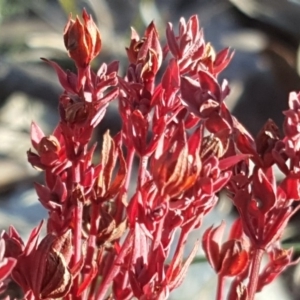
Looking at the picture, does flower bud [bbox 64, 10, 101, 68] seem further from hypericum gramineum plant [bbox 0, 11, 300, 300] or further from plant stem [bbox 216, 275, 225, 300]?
plant stem [bbox 216, 275, 225, 300]

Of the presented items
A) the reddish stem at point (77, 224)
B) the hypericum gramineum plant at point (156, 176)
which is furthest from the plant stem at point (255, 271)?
the reddish stem at point (77, 224)

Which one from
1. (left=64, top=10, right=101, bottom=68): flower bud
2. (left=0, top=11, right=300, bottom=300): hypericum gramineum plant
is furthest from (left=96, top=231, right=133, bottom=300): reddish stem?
(left=64, top=10, right=101, bottom=68): flower bud

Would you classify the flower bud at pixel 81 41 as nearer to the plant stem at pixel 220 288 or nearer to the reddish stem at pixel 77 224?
the reddish stem at pixel 77 224

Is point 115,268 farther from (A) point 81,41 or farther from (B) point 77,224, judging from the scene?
(A) point 81,41

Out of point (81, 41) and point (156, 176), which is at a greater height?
point (81, 41)

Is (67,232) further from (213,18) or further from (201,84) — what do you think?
(213,18)

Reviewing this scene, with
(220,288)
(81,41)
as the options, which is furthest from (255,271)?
(81,41)

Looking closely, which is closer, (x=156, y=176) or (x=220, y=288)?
(x=156, y=176)

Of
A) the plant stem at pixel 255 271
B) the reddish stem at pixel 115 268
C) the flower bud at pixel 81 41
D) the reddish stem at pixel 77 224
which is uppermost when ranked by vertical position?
the flower bud at pixel 81 41

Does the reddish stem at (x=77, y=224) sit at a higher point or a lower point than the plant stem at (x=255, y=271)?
higher
